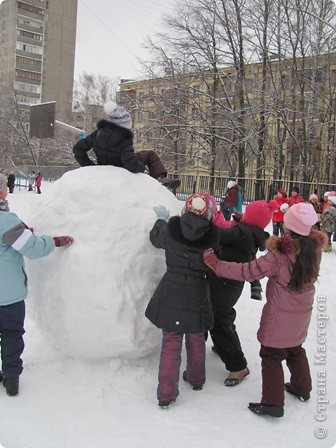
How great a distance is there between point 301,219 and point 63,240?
70.4 inches

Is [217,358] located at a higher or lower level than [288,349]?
lower

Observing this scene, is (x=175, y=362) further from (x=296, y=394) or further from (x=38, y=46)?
(x=38, y=46)

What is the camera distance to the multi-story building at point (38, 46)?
52.2 metres

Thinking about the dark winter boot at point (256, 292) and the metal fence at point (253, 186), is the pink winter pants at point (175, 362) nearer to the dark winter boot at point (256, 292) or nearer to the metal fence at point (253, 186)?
the dark winter boot at point (256, 292)

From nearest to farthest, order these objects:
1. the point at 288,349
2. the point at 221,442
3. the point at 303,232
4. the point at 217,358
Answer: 1. the point at 221,442
2. the point at 303,232
3. the point at 288,349
4. the point at 217,358

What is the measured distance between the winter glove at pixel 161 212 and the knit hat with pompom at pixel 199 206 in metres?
0.40

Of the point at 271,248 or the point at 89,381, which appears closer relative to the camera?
the point at 271,248

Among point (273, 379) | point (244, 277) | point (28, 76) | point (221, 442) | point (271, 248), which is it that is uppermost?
point (28, 76)

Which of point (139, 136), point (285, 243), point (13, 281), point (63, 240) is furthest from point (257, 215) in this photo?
point (139, 136)

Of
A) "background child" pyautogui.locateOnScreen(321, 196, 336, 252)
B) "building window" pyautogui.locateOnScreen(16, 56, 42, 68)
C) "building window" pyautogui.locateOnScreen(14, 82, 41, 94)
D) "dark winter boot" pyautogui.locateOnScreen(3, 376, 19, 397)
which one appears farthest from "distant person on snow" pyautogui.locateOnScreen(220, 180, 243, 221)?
"building window" pyautogui.locateOnScreen(16, 56, 42, 68)

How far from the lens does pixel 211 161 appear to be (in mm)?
22688

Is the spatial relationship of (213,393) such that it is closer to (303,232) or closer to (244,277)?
(244,277)

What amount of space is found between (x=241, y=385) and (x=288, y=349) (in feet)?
1.86

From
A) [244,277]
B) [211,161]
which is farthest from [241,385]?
[211,161]
